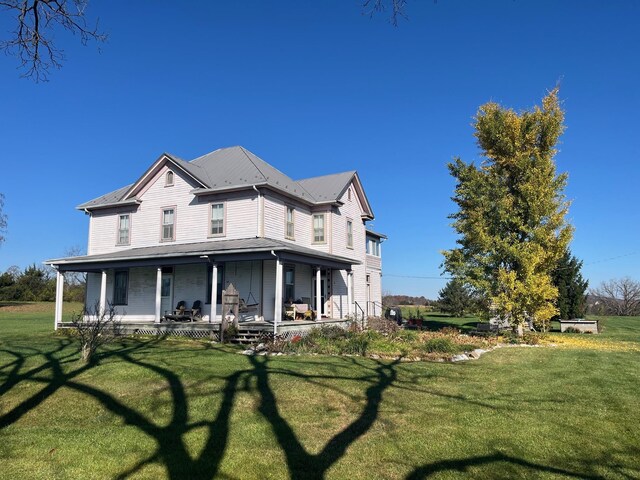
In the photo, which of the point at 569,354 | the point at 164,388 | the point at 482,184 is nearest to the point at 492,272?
the point at 482,184

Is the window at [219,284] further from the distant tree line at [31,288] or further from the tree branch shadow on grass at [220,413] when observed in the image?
the distant tree line at [31,288]

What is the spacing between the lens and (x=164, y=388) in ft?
27.9

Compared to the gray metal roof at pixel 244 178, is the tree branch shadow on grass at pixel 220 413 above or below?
below

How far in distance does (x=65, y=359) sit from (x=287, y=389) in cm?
637

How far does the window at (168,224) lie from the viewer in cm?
2150

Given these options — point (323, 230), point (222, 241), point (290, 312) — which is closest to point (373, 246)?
point (323, 230)

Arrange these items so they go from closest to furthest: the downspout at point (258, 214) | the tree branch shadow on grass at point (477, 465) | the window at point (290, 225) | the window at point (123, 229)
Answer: the tree branch shadow on grass at point (477, 465) → the downspout at point (258, 214) → the window at point (290, 225) → the window at point (123, 229)

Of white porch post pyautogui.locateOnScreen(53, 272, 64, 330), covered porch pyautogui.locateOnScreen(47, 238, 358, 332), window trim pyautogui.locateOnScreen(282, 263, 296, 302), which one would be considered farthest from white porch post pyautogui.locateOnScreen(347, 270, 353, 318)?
white porch post pyautogui.locateOnScreen(53, 272, 64, 330)

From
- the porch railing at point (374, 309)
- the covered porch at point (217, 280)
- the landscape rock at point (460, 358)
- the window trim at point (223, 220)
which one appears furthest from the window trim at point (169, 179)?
the landscape rock at point (460, 358)

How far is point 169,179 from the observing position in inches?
861

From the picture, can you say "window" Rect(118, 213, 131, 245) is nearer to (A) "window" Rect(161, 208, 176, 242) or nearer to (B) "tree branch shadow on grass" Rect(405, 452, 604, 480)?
(A) "window" Rect(161, 208, 176, 242)

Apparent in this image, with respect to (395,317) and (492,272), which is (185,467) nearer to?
(492,272)

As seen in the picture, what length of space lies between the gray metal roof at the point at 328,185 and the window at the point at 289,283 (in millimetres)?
4433

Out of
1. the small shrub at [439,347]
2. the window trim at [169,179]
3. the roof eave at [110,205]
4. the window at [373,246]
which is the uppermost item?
the window trim at [169,179]
